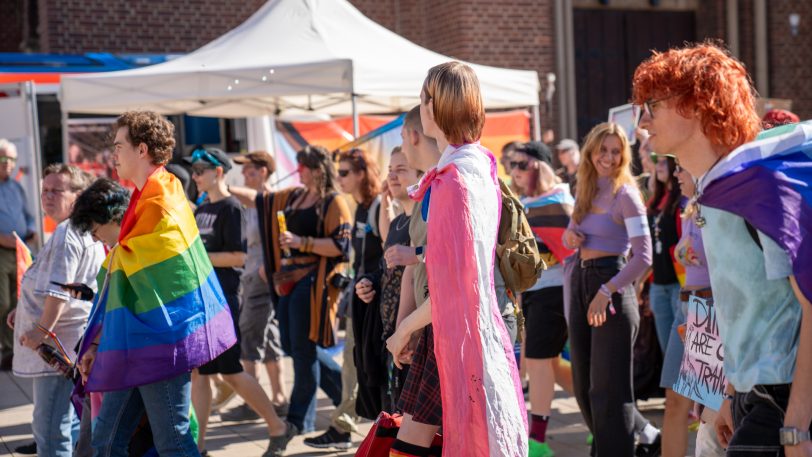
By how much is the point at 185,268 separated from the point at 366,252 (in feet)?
6.47

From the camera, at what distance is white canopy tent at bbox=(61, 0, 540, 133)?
908cm

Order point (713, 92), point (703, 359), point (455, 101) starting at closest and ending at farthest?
1. point (713, 92)
2. point (455, 101)
3. point (703, 359)

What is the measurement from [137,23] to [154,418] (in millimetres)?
11256

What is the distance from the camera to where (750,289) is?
268cm

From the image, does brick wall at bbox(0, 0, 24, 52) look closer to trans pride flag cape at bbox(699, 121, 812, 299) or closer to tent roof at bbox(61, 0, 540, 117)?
tent roof at bbox(61, 0, 540, 117)

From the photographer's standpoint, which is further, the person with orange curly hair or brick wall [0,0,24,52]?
brick wall [0,0,24,52]

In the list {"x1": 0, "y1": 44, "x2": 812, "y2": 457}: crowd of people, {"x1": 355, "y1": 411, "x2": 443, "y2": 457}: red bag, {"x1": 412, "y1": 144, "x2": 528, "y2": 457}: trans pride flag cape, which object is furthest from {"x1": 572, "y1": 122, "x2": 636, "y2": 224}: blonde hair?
{"x1": 412, "y1": 144, "x2": 528, "y2": 457}: trans pride flag cape

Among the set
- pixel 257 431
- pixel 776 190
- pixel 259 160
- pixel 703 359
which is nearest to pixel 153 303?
pixel 703 359

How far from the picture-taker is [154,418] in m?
4.46

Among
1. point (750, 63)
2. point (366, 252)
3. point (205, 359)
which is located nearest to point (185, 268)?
point (205, 359)

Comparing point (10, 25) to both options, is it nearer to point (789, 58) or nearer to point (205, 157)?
point (205, 157)

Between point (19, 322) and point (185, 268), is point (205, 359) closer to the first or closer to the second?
point (185, 268)

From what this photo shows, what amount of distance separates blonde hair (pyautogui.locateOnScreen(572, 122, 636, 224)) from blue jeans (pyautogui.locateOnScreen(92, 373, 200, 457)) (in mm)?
2342

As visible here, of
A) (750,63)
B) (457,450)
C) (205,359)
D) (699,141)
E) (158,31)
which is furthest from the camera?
(750,63)
